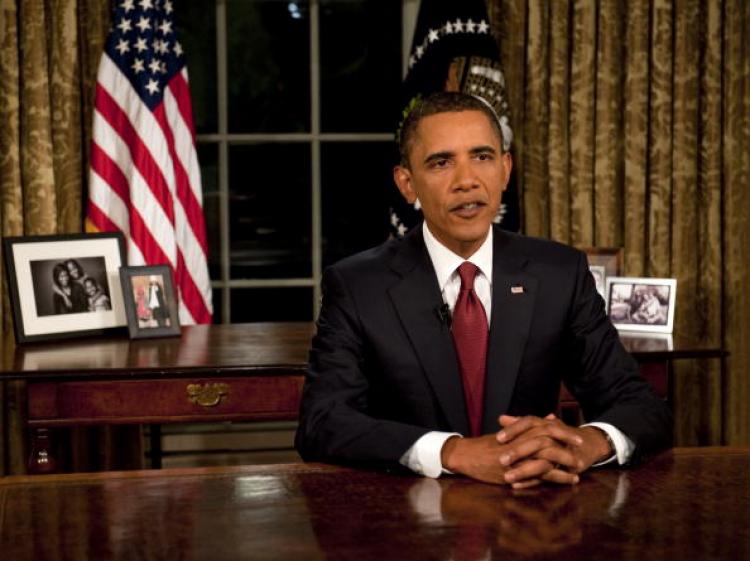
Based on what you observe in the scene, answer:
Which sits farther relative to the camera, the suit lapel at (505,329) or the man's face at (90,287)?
the man's face at (90,287)

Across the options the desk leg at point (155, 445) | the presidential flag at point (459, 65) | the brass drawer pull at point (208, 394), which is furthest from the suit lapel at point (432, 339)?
the desk leg at point (155, 445)

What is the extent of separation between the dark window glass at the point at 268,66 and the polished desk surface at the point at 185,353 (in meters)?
1.24

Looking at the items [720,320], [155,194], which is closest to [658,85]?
[720,320]

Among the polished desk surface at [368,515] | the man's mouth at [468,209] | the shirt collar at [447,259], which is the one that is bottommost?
the polished desk surface at [368,515]

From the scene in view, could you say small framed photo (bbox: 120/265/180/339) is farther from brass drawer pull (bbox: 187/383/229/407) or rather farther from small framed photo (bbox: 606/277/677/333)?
small framed photo (bbox: 606/277/677/333)

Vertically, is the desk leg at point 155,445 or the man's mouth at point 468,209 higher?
the man's mouth at point 468,209

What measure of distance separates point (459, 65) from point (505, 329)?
2.23m

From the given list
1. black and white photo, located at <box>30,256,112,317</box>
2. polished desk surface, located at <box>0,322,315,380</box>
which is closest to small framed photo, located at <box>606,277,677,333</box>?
polished desk surface, located at <box>0,322,315,380</box>

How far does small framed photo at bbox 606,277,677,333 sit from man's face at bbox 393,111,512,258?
1.68m

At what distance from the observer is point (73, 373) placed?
3.01 m

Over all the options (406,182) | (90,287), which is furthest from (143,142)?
(406,182)

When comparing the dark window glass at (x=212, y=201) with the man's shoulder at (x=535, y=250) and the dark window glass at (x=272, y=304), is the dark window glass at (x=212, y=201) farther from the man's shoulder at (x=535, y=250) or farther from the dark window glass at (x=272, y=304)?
the man's shoulder at (x=535, y=250)

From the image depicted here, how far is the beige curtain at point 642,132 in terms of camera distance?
436cm

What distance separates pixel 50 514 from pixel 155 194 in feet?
8.69
